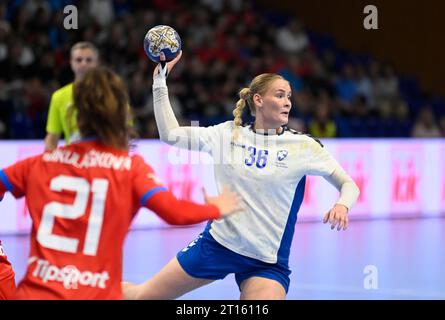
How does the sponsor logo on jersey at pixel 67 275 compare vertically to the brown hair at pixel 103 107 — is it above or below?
below

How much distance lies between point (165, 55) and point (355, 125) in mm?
10432

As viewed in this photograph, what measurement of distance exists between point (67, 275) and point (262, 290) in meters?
1.58

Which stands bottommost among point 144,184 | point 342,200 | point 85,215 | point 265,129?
point 342,200

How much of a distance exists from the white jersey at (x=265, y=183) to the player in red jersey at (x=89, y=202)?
143 cm

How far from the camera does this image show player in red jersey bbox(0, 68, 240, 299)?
3.69 meters

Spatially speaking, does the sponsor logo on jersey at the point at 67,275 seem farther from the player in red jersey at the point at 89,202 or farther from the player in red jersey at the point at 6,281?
the player in red jersey at the point at 6,281

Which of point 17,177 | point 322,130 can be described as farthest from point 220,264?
point 322,130

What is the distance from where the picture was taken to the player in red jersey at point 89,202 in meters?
3.69

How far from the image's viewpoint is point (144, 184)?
3734mm

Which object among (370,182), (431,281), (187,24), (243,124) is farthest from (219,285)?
(187,24)

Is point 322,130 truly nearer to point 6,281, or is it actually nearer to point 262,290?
point 262,290

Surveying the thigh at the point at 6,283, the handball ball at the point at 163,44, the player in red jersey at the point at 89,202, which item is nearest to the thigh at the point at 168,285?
the thigh at the point at 6,283

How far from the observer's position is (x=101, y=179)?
12.2 ft
